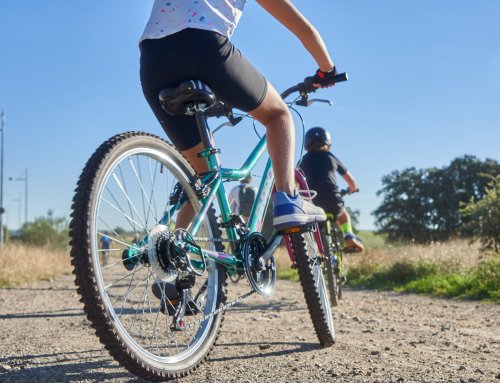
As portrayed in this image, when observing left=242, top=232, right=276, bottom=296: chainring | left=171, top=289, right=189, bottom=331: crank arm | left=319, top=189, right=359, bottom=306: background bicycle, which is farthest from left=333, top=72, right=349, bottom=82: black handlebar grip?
left=319, top=189, right=359, bottom=306: background bicycle

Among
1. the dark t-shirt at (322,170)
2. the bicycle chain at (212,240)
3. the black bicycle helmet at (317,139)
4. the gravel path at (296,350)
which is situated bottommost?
the gravel path at (296,350)

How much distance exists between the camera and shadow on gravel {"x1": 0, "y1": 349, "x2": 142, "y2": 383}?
259 cm

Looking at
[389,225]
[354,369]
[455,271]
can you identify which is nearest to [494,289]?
[455,271]

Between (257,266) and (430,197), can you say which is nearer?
(257,266)

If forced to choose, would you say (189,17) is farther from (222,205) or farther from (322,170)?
(322,170)

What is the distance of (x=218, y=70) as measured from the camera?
262cm

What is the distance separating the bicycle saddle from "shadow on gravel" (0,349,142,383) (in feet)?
4.37

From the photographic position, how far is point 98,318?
206 cm

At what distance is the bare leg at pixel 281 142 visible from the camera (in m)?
3.09

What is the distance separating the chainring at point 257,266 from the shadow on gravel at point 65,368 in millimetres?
835

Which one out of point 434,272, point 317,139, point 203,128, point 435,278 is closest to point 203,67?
point 203,128

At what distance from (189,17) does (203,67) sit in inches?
9.9

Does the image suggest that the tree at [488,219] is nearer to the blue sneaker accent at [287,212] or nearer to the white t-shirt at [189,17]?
the blue sneaker accent at [287,212]

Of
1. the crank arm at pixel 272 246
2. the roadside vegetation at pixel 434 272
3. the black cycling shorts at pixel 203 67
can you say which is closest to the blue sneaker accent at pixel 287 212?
the crank arm at pixel 272 246
